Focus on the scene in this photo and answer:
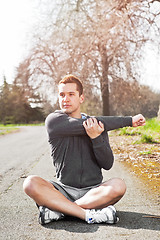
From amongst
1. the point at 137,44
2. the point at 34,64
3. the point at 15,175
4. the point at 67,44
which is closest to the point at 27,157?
the point at 15,175

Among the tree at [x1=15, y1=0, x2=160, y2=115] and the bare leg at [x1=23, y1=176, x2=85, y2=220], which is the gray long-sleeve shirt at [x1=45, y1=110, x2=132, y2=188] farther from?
the tree at [x1=15, y1=0, x2=160, y2=115]

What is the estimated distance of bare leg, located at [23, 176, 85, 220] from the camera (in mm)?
2623

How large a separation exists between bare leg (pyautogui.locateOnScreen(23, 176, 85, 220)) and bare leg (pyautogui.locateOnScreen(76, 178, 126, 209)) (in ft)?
0.31

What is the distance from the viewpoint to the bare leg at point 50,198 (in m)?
2.62

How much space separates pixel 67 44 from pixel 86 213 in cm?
1351

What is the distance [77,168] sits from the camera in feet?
9.37

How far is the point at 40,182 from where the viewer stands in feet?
9.02

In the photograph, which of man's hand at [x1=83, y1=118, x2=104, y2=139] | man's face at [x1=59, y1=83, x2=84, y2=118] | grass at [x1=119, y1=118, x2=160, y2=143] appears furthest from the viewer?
grass at [x1=119, y1=118, x2=160, y2=143]

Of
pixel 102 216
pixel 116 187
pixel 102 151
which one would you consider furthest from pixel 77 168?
pixel 102 216

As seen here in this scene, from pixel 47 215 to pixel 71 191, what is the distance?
40 centimetres

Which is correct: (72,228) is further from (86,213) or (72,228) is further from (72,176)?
(72,176)

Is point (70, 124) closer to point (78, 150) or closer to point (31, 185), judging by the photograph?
point (78, 150)

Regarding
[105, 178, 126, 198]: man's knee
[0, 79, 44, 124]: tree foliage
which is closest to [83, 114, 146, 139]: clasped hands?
[105, 178, 126, 198]: man's knee

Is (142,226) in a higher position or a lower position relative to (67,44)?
lower
